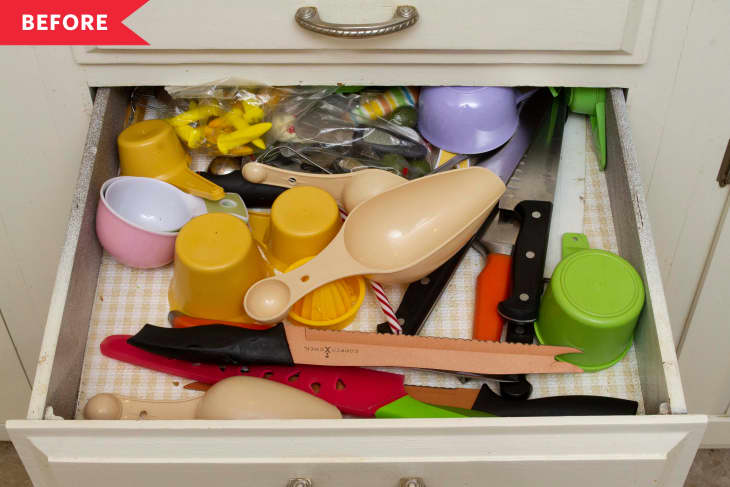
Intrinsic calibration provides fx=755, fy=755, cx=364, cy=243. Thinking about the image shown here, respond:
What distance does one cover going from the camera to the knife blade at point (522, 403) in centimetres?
67

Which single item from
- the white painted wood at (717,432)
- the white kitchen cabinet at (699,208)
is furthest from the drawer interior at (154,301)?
the white painted wood at (717,432)

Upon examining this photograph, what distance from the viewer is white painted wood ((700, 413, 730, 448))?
1.38 m

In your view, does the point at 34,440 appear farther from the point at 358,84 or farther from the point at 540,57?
the point at 540,57

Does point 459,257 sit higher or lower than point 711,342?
higher

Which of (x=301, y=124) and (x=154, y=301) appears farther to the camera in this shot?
(x=301, y=124)

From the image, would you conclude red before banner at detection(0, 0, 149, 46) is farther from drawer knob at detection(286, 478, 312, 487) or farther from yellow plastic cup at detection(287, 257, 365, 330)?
drawer knob at detection(286, 478, 312, 487)

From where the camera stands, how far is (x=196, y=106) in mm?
912

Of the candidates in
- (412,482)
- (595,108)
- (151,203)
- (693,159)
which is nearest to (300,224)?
A: (151,203)

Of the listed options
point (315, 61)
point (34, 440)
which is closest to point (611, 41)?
point (315, 61)

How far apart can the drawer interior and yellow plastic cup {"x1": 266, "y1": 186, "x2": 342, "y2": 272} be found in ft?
0.33

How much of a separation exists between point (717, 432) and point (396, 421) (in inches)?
41.3

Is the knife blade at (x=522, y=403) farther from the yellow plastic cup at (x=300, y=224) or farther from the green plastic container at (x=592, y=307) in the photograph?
the yellow plastic cup at (x=300, y=224)

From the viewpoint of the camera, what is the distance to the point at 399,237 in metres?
0.78

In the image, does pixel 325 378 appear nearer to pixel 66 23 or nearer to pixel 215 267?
pixel 215 267
